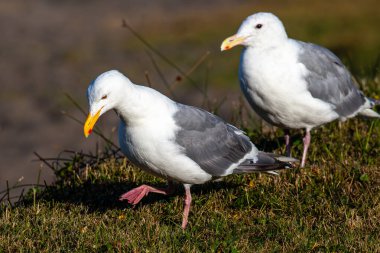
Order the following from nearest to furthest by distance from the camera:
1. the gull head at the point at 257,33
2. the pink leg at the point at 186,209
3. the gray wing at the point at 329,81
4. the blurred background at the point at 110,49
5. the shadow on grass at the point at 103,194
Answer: the pink leg at the point at 186,209 → the shadow on grass at the point at 103,194 → the gull head at the point at 257,33 → the gray wing at the point at 329,81 → the blurred background at the point at 110,49

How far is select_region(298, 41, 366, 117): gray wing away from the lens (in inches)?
279

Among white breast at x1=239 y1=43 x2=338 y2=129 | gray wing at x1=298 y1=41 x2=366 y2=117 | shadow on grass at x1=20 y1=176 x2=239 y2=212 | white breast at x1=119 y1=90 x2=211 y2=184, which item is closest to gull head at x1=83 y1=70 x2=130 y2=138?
white breast at x1=119 y1=90 x2=211 y2=184

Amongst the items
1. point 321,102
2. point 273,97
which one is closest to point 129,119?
point 273,97

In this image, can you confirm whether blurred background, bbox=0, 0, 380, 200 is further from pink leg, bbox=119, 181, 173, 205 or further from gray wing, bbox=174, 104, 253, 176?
gray wing, bbox=174, 104, 253, 176

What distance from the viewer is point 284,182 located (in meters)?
6.73

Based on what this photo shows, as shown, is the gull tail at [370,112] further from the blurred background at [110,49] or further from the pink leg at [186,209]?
the blurred background at [110,49]

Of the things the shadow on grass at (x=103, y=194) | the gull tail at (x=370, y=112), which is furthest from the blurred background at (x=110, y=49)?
the gull tail at (x=370, y=112)

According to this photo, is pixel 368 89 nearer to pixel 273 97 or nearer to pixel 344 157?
pixel 344 157

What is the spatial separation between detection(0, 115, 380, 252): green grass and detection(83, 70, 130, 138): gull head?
0.84 m

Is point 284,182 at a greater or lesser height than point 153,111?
lesser

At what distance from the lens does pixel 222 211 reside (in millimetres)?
6336

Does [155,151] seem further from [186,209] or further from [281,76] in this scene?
[281,76]

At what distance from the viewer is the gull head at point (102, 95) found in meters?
5.62

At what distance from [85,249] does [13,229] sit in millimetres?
734
